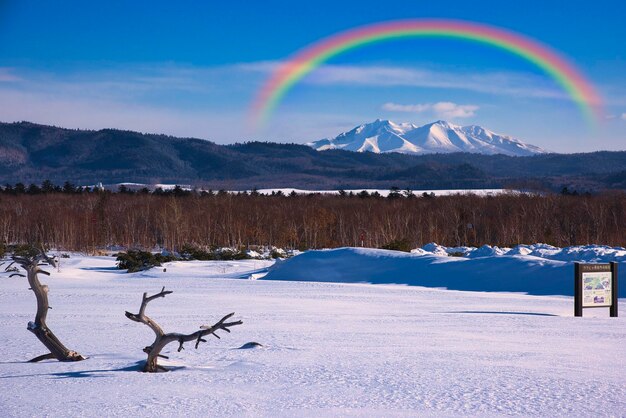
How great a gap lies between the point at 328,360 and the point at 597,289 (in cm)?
647

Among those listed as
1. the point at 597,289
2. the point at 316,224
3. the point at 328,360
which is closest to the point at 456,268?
the point at 597,289

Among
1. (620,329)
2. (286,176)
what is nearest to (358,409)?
(620,329)

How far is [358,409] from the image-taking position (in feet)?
19.6

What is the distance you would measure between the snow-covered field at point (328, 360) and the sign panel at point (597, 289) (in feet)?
1.45

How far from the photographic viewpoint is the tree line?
123 ft

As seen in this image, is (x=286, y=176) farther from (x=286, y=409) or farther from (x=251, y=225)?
(x=286, y=409)

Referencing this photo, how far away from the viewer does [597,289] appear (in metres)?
12.6

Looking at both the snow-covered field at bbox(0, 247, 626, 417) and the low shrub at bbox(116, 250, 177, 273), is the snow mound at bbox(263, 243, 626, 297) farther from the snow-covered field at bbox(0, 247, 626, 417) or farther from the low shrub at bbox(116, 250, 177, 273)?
the low shrub at bbox(116, 250, 177, 273)

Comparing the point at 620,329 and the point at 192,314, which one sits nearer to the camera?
the point at 620,329

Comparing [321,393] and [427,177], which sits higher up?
[427,177]

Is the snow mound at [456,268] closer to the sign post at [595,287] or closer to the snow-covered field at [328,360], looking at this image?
the snow-covered field at [328,360]

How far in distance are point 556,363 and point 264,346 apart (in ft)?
9.93

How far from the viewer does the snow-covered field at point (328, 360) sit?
6.09m

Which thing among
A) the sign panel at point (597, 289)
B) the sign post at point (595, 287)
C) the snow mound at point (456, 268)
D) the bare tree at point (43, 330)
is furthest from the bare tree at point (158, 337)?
the snow mound at point (456, 268)
